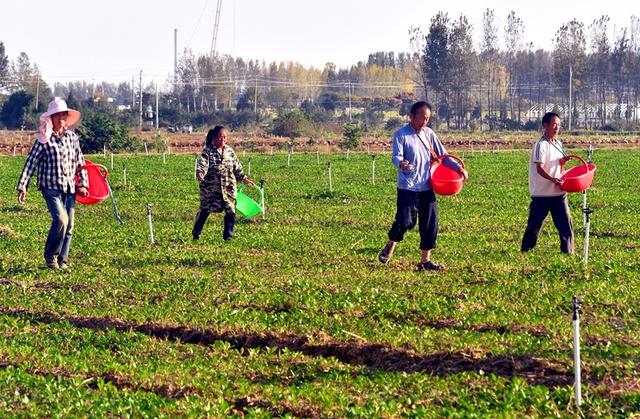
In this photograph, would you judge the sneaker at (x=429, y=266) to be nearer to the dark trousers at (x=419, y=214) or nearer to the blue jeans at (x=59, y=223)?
the dark trousers at (x=419, y=214)

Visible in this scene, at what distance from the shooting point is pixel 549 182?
12.5m

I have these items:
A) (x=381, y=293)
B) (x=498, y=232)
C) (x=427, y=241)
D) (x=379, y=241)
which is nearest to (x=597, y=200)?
(x=498, y=232)

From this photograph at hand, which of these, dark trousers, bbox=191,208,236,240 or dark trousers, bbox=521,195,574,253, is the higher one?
dark trousers, bbox=521,195,574,253

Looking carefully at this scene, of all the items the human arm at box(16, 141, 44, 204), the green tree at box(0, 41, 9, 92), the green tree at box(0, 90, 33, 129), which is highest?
the green tree at box(0, 41, 9, 92)

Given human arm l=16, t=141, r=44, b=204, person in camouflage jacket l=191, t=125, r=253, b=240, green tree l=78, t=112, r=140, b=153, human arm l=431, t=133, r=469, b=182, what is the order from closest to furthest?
human arm l=431, t=133, r=469, b=182 → human arm l=16, t=141, r=44, b=204 → person in camouflage jacket l=191, t=125, r=253, b=240 → green tree l=78, t=112, r=140, b=153

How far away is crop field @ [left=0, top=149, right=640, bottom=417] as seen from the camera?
6672 millimetres

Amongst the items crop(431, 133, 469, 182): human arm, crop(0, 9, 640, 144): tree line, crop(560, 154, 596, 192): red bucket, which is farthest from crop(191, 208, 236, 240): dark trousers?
crop(0, 9, 640, 144): tree line

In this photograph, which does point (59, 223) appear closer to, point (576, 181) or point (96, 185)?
point (96, 185)

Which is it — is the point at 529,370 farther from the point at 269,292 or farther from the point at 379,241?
the point at 379,241

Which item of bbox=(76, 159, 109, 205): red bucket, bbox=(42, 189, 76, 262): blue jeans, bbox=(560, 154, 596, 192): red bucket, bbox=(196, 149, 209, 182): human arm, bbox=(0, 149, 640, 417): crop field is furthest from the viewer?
bbox=(196, 149, 209, 182): human arm

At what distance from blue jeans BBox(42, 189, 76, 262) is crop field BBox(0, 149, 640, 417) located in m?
0.29

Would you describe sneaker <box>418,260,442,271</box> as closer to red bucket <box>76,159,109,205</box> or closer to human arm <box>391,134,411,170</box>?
human arm <box>391,134,411,170</box>

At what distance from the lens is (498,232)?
634 inches

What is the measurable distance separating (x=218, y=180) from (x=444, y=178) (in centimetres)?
416
